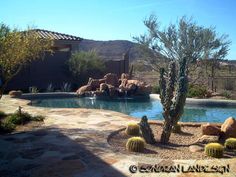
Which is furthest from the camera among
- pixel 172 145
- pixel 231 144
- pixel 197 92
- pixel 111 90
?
pixel 111 90

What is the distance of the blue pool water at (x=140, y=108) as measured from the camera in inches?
556

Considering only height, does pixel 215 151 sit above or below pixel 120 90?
below

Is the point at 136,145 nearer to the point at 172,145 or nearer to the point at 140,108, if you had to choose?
the point at 172,145

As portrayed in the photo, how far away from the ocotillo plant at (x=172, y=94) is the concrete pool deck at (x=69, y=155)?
1643mm

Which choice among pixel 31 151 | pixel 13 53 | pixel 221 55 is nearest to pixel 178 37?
pixel 221 55

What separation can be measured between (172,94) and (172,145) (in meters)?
1.25

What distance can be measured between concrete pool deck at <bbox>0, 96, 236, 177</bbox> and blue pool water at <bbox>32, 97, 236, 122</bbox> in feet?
16.6

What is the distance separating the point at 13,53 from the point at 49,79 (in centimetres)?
1296

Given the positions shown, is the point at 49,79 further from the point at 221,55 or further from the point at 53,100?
the point at 221,55

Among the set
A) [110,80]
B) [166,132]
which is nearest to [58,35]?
[110,80]

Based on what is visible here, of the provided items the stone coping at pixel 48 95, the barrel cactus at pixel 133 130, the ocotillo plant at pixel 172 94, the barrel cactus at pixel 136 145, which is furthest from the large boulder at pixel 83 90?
the barrel cactus at pixel 136 145

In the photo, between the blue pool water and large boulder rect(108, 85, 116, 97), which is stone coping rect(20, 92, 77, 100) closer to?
the blue pool water

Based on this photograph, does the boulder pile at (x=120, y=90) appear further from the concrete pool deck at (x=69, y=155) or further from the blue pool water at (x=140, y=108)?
the concrete pool deck at (x=69, y=155)

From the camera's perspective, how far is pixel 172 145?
25.9 feet
